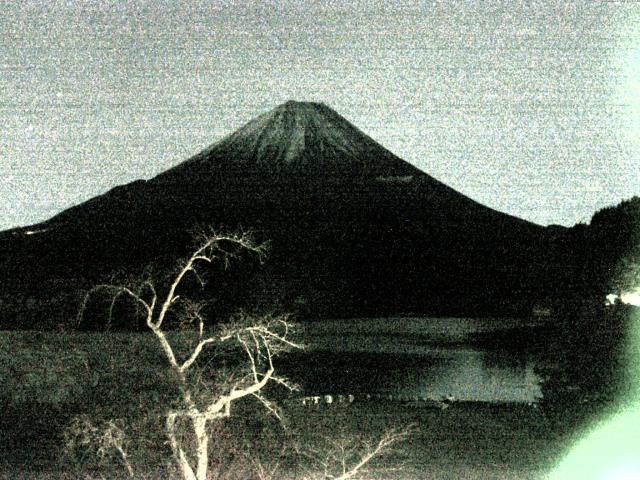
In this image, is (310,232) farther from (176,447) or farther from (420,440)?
(176,447)

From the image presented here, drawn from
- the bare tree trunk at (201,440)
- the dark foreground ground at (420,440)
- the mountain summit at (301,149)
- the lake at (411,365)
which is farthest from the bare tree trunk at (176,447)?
the mountain summit at (301,149)

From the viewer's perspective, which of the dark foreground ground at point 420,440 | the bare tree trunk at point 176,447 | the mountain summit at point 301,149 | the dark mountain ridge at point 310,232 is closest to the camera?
the bare tree trunk at point 176,447

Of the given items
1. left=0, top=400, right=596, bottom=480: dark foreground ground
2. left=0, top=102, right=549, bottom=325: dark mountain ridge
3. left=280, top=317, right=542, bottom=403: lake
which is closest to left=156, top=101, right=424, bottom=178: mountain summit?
left=0, top=102, right=549, bottom=325: dark mountain ridge

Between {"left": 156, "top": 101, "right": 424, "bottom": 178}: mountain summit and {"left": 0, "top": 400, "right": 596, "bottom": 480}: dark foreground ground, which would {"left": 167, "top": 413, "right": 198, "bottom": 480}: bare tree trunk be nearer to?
{"left": 0, "top": 400, "right": 596, "bottom": 480}: dark foreground ground

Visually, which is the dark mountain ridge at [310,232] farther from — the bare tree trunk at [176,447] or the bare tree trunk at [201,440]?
the bare tree trunk at [201,440]

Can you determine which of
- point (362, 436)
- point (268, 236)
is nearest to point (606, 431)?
point (362, 436)

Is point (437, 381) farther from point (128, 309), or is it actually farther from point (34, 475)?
point (128, 309)
